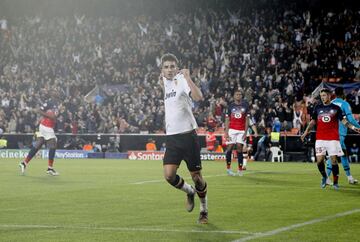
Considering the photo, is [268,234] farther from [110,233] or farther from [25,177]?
[25,177]

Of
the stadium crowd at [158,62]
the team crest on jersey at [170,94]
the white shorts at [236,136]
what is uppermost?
the stadium crowd at [158,62]

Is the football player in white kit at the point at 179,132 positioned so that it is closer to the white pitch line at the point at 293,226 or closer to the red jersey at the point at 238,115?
the white pitch line at the point at 293,226

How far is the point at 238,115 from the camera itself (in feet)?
76.2

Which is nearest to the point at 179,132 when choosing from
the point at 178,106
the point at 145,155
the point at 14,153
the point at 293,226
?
the point at 178,106

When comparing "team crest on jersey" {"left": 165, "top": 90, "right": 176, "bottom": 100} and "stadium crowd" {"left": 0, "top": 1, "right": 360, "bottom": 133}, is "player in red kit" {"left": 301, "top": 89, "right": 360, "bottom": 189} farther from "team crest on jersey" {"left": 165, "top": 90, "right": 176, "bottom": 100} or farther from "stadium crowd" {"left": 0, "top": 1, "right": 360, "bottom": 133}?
"stadium crowd" {"left": 0, "top": 1, "right": 360, "bottom": 133}

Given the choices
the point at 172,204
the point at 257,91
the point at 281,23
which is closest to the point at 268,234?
the point at 172,204

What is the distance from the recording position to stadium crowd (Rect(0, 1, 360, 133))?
3691 cm

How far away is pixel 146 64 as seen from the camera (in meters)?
44.4

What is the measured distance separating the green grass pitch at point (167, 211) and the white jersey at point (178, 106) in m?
1.44

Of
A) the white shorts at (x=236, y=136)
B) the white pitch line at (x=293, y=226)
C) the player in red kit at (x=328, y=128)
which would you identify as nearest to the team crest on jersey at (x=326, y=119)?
the player in red kit at (x=328, y=128)

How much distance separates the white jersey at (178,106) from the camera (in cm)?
1123

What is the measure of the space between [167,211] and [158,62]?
103 ft

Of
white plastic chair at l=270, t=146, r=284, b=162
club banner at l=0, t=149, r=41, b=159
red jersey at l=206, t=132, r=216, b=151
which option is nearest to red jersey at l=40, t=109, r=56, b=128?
red jersey at l=206, t=132, r=216, b=151

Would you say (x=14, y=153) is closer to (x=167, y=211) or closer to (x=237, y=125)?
(x=237, y=125)
